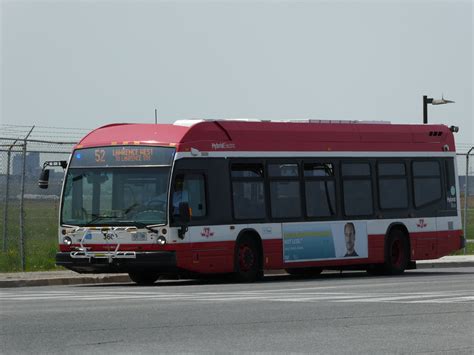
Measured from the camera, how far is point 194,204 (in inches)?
1059

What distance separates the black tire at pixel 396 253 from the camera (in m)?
31.7

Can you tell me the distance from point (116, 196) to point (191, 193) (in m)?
1.41

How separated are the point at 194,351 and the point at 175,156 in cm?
1310

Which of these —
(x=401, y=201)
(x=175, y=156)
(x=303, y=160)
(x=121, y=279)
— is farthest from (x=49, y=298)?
(x=401, y=201)

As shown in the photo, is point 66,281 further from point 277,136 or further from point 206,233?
point 277,136

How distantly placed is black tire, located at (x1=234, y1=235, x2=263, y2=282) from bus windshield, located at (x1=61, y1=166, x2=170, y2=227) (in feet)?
7.05

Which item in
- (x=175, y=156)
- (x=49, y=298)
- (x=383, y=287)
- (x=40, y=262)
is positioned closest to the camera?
(x=49, y=298)

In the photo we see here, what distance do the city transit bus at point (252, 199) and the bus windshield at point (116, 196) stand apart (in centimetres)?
2

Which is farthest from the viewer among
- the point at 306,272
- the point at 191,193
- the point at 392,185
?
the point at 306,272

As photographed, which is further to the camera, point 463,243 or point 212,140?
point 463,243

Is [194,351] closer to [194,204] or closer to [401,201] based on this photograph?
[194,204]

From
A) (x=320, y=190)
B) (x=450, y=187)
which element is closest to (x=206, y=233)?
(x=320, y=190)

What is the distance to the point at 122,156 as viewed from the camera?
27.1m

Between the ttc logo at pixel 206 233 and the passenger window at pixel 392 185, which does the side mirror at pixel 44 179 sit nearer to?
the ttc logo at pixel 206 233
